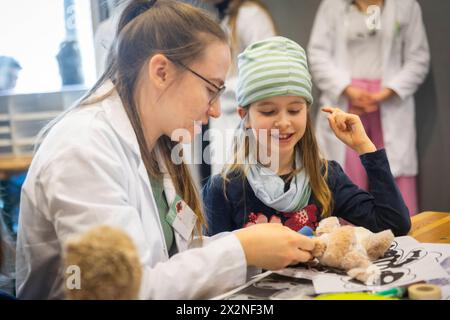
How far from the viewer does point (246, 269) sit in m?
0.86

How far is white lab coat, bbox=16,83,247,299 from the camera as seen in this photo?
0.79m

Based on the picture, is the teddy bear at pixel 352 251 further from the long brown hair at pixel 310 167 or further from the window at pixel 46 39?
the window at pixel 46 39

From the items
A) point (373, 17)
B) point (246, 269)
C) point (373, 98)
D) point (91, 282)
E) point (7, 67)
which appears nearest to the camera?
point (91, 282)

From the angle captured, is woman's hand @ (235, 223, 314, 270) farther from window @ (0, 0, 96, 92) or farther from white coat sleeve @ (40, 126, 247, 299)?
window @ (0, 0, 96, 92)

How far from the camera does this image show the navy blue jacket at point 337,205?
114cm

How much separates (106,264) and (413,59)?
2.99 feet

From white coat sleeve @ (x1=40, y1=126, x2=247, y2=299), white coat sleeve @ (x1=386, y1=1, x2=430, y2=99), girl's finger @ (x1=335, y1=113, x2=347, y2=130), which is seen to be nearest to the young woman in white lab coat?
white coat sleeve @ (x1=40, y1=126, x2=247, y2=299)

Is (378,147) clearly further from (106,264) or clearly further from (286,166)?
(106,264)

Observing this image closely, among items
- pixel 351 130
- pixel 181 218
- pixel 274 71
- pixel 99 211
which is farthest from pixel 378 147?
pixel 99 211

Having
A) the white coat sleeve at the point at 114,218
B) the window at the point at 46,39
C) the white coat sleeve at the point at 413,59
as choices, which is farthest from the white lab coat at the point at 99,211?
the white coat sleeve at the point at 413,59

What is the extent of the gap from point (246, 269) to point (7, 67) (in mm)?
561

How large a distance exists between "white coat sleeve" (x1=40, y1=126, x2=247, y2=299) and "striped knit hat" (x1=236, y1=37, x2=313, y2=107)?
36 centimetres
